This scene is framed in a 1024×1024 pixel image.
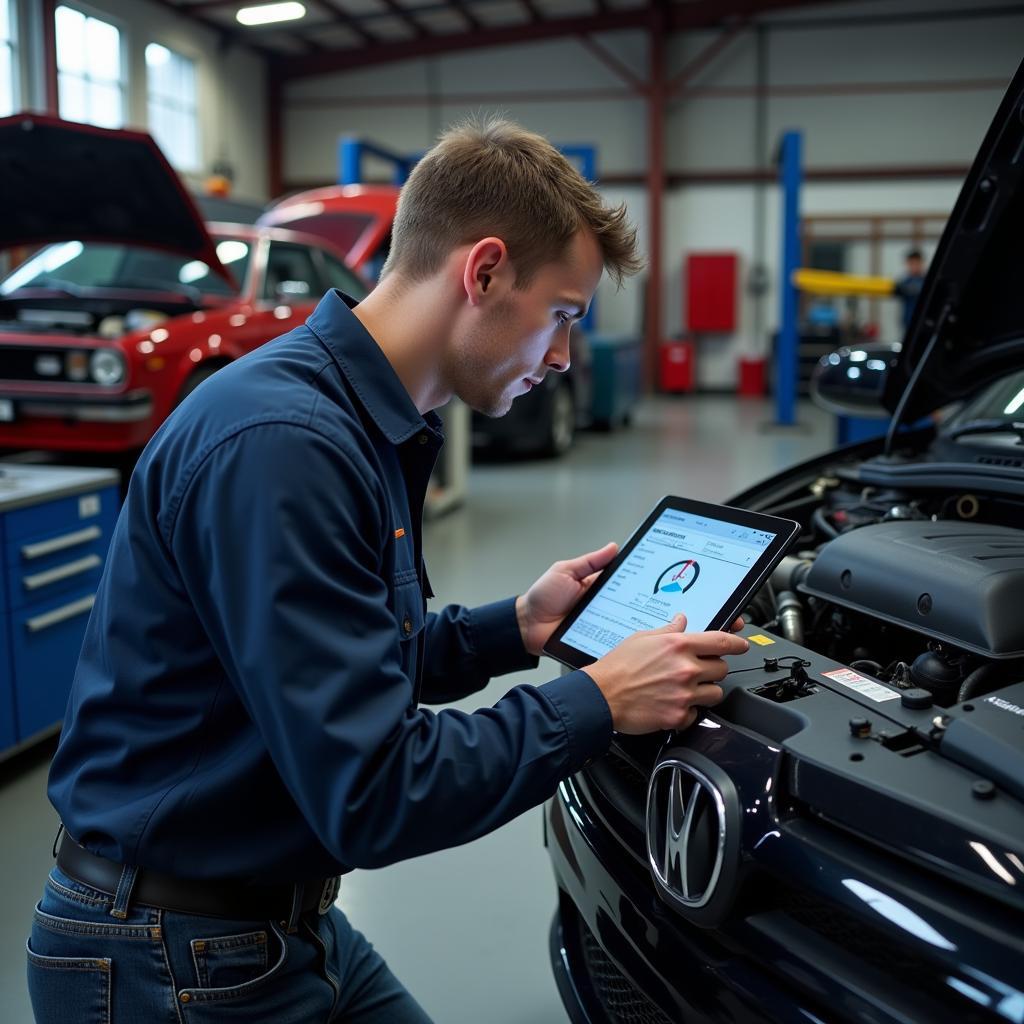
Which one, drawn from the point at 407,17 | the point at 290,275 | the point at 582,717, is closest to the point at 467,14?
the point at 407,17

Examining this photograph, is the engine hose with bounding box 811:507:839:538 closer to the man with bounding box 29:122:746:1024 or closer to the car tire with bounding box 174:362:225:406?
the man with bounding box 29:122:746:1024

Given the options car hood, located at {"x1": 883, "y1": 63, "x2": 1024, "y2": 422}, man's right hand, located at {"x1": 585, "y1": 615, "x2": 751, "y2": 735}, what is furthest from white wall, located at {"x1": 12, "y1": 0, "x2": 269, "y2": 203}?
man's right hand, located at {"x1": 585, "y1": 615, "x2": 751, "y2": 735}

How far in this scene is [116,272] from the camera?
215 inches

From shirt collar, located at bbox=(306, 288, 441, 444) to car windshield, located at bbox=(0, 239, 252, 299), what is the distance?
4.44 metres

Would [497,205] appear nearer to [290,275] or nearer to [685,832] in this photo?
[685,832]

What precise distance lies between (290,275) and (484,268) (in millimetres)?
5087

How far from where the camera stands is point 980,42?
14.4m

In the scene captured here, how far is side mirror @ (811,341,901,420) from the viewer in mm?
2441

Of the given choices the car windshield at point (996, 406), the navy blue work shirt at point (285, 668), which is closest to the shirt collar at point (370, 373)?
the navy blue work shirt at point (285, 668)

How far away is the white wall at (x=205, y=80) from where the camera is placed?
1096 cm

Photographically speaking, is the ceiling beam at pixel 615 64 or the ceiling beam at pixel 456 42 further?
the ceiling beam at pixel 615 64

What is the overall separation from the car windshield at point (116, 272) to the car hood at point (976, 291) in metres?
3.99

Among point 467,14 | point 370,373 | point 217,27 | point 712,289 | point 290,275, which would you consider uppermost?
point 467,14

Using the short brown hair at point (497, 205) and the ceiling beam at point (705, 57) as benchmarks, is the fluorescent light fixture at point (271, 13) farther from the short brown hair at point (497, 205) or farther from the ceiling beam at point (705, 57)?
the short brown hair at point (497, 205)
